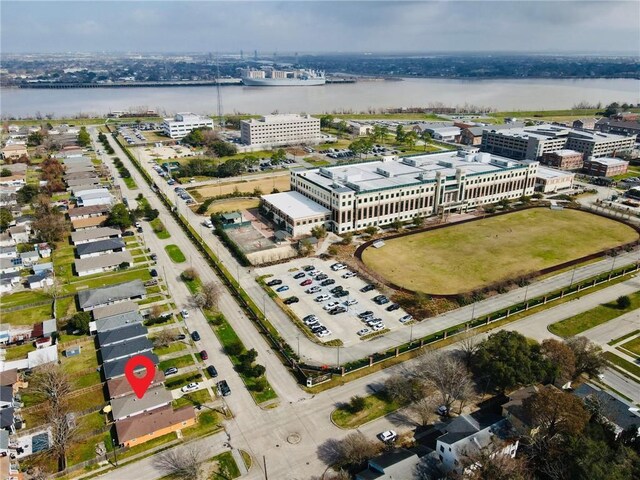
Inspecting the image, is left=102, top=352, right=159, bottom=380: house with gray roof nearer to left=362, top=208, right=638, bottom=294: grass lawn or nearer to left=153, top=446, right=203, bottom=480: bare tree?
left=153, top=446, right=203, bottom=480: bare tree

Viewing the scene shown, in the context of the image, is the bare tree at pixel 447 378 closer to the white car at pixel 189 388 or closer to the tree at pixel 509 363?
the tree at pixel 509 363

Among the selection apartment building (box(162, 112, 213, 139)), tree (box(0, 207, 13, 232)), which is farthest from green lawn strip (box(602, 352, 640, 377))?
apartment building (box(162, 112, 213, 139))

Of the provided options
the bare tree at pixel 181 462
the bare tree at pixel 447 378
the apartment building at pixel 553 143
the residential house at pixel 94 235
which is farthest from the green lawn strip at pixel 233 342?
the apartment building at pixel 553 143

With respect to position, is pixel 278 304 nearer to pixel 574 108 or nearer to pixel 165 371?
pixel 165 371

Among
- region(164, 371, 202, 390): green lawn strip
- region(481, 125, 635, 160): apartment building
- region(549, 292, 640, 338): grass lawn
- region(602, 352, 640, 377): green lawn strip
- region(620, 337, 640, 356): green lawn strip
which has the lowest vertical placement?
region(164, 371, 202, 390): green lawn strip

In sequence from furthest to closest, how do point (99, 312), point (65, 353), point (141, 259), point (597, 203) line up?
1. point (597, 203)
2. point (141, 259)
3. point (99, 312)
4. point (65, 353)

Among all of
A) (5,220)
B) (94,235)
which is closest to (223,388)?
(94,235)

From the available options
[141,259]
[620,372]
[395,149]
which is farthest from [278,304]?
[395,149]
